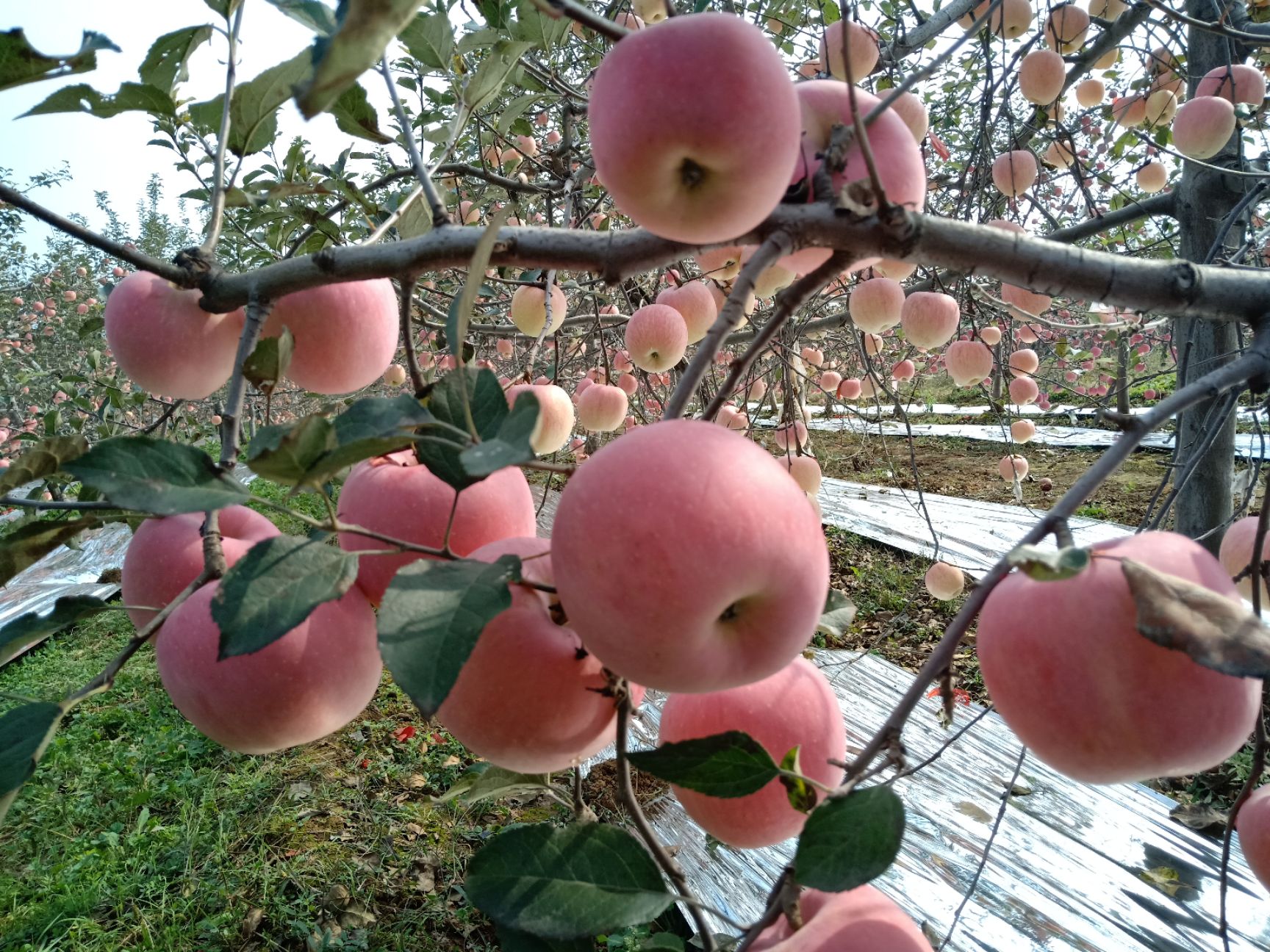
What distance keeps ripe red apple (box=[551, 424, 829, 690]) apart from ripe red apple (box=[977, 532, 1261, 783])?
15cm

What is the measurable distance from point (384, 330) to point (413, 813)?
5.98 feet

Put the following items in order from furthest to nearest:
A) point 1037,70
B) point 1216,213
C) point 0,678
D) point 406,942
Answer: point 0,678
point 1216,213
point 1037,70
point 406,942

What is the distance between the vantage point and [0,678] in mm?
3303

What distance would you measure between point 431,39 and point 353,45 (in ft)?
2.62

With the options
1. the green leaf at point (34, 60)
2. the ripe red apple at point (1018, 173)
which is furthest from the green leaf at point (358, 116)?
the ripe red apple at point (1018, 173)

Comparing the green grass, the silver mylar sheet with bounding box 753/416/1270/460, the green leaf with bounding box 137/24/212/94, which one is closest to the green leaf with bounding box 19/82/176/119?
the green leaf with bounding box 137/24/212/94

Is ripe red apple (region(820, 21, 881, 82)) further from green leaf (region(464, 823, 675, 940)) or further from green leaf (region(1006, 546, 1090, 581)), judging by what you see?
green leaf (region(464, 823, 675, 940))

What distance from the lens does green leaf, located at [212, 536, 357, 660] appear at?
14.4 inches

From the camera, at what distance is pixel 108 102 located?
28.2 inches

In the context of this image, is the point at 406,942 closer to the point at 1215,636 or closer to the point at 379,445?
the point at 379,445

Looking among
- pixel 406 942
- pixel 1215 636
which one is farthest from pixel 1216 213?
pixel 406 942

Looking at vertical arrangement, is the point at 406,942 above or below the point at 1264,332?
below

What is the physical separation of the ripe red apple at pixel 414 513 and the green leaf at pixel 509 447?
0.16m

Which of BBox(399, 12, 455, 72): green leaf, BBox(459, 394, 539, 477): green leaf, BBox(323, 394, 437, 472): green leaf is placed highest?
BBox(399, 12, 455, 72): green leaf
